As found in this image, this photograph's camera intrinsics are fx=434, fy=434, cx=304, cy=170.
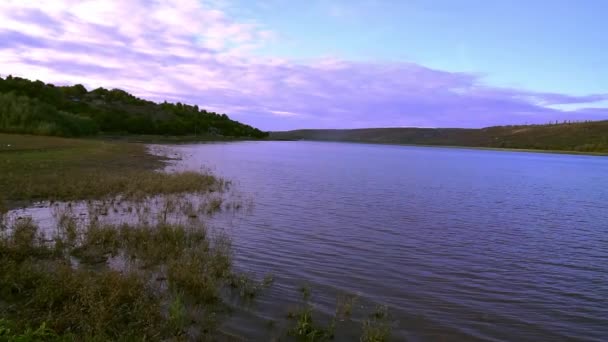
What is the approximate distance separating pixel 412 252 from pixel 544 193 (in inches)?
899

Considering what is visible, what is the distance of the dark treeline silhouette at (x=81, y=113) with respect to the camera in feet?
200

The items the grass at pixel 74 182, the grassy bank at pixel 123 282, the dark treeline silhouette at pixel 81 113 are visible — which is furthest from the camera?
the dark treeline silhouette at pixel 81 113

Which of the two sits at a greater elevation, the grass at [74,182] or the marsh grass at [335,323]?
the grass at [74,182]

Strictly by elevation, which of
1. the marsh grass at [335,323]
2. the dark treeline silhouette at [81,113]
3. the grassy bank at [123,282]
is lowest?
the marsh grass at [335,323]

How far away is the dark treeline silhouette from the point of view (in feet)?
200

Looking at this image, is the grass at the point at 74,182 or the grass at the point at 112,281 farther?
the grass at the point at 74,182

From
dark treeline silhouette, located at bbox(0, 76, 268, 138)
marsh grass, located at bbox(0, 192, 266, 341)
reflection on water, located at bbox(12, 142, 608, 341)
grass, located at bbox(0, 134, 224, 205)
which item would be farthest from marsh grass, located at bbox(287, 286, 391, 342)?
dark treeline silhouette, located at bbox(0, 76, 268, 138)

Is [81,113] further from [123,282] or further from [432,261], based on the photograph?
[123,282]

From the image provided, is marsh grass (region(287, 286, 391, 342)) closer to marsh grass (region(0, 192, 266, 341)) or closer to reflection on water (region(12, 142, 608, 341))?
reflection on water (region(12, 142, 608, 341))

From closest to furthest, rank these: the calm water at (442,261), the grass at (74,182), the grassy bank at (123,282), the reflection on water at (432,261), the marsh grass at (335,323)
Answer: the grassy bank at (123,282) → the marsh grass at (335,323) → the reflection on water at (432,261) → the calm water at (442,261) → the grass at (74,182)

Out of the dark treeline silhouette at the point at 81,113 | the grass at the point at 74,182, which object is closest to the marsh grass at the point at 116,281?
the grass at the point at 74,182

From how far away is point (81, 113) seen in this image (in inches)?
4368

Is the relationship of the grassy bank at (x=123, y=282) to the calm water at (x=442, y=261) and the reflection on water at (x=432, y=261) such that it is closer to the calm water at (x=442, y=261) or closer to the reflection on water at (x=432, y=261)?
the reflection on water at (x=432, y=261)

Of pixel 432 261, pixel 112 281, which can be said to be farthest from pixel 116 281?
pixel 432 261
